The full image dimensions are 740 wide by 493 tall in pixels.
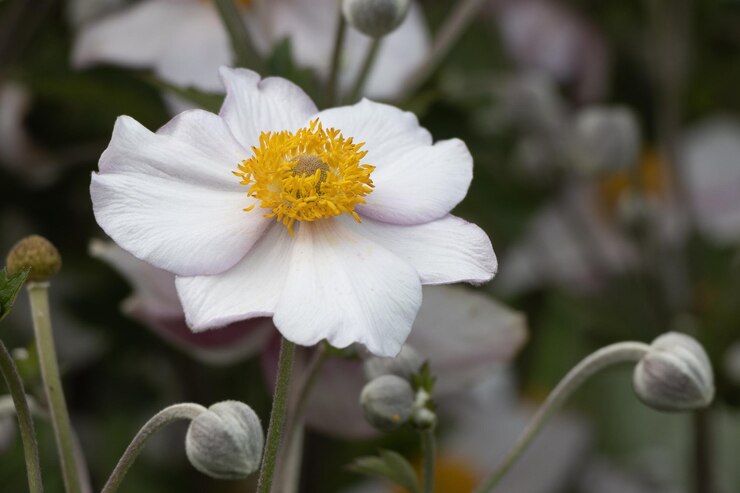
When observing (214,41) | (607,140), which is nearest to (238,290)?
(214,41)

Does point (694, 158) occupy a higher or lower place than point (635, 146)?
lower

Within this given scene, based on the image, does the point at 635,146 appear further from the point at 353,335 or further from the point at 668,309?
the point at 353,335

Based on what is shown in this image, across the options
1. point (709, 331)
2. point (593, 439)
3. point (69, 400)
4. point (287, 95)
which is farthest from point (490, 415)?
point (287, 95)

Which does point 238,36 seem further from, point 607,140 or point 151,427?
point 607,140

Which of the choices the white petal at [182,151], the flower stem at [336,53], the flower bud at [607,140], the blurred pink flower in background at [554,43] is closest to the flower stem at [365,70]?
the flower stem at [336,53]

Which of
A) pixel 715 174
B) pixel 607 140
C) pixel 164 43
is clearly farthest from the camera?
pixel 715 174

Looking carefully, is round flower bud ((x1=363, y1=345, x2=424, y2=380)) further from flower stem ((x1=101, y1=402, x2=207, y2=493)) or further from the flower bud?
the flower bud

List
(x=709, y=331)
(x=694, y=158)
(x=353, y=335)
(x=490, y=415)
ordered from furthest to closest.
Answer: (x=694, y=158)
(x=490, y=415)
(x=709, y=331)
(x=353, y=335)
